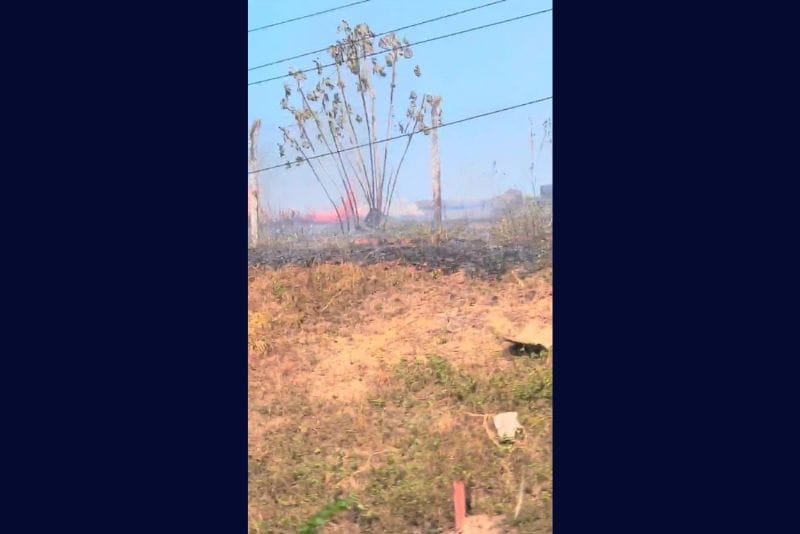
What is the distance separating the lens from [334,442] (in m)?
3.49

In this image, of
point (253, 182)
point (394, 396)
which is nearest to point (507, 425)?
point (394, 396)

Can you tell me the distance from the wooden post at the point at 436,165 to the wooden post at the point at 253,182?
964 mm

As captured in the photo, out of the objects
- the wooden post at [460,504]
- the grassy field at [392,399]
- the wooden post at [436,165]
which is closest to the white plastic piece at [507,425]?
the grassy field at [392,399]

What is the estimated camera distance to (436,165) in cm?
364

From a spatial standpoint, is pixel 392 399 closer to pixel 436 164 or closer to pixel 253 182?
pixel 436 164

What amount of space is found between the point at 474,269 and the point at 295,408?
3.77 feet

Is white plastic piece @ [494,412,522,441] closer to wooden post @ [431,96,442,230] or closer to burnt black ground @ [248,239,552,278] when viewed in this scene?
burnt black ground @ [248,239,552,278]

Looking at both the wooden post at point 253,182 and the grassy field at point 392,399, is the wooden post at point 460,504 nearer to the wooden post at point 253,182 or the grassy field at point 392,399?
the grassy field at point 392,399

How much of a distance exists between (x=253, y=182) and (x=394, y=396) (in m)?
1.43

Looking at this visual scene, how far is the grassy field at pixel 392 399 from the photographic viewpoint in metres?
3.25

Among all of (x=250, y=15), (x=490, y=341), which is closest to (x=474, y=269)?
(x=490, y=341)

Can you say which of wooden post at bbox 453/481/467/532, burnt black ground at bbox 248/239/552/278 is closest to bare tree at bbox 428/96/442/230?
burnt black ground at bbox 248/239/552/278

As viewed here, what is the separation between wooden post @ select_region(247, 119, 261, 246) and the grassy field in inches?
9.2

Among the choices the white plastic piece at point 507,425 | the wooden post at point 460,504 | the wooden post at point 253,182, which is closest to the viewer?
the wooden post at point 460,504
